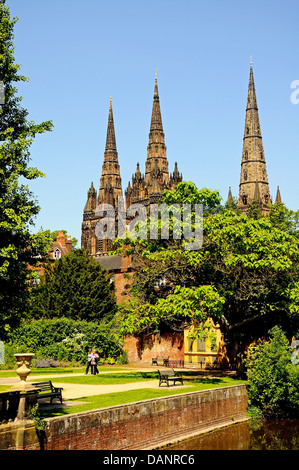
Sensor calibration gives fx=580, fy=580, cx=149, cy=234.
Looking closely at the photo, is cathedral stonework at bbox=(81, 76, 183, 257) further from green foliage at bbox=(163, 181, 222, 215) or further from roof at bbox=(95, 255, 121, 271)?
green foliage at bbox=(163, 181, 222, 215)

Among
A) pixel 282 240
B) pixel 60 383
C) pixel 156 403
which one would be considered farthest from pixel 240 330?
pixel 156 403

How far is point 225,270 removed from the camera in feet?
96.2

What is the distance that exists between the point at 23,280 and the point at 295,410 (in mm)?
13361

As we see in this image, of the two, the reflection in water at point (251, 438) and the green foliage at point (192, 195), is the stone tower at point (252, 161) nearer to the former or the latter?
the green foliage at point (192, 195)

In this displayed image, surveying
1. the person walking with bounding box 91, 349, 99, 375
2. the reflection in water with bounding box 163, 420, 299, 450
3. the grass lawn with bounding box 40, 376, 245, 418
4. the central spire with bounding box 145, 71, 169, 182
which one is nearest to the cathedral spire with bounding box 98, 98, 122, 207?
the central spire with bounding box 145, 71, 169, 182

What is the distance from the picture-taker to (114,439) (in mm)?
17625

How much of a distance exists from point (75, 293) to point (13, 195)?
33.4 metres

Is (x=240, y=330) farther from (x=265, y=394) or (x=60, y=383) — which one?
(x=60, y=383)

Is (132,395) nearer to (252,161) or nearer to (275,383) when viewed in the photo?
(275,383)

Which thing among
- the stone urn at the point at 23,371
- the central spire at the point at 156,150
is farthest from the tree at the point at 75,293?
the central spire at the point at 156,150

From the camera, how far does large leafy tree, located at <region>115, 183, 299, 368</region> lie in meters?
27.3

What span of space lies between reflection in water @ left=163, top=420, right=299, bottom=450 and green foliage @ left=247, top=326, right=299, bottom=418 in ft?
2.52

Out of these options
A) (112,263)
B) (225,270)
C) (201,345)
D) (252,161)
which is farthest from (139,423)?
(252,161)

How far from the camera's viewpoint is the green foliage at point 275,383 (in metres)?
24.6
